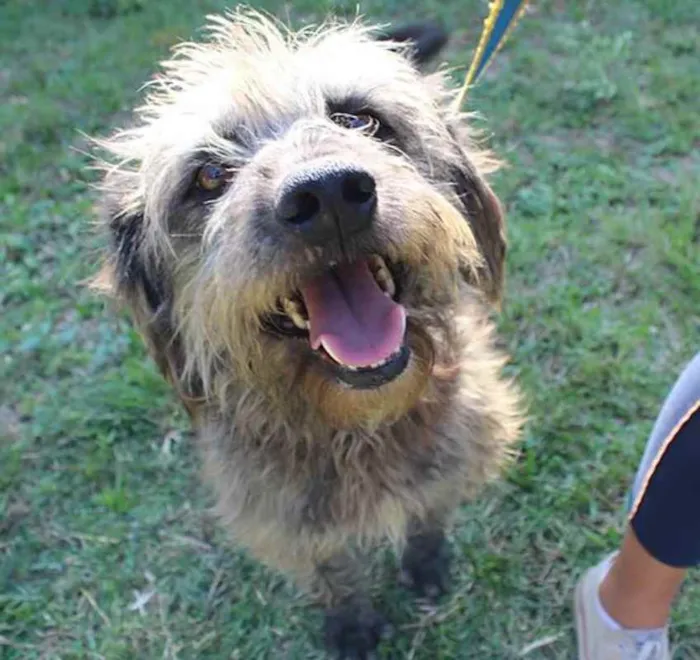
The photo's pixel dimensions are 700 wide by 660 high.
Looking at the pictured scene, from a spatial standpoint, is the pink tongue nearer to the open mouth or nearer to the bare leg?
the open mouth

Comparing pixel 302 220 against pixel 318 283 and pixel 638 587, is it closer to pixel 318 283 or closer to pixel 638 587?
pixel 318 283

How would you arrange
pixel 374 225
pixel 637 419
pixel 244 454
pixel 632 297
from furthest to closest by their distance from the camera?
1. pixel 632 297
2. pixel 637 419
3. pixel 244 454
4. pixel 374 225

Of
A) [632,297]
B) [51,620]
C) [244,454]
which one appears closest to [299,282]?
[244,454]

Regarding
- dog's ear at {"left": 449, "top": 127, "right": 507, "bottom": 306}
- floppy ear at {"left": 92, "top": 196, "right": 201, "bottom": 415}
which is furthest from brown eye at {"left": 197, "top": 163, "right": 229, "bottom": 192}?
dog's ear at {"left": 449, "top": 127, "right": 507, "bottom": 306}

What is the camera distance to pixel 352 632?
2.62m

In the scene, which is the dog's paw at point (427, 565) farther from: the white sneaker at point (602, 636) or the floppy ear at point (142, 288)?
the floppy ear at point (142, 288)

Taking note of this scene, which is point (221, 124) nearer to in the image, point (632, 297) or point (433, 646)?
point (433, 646)

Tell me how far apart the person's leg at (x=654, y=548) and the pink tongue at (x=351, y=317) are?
66 cm

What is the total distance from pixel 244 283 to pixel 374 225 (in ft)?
0.85

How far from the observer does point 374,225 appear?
5.71ft

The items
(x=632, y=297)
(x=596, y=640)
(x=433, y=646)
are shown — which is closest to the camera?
(x=596, y=640)

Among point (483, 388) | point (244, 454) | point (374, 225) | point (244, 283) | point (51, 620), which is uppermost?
point (374, 225)

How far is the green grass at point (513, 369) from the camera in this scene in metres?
2.76

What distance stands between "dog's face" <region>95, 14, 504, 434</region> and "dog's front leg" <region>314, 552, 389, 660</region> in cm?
67
